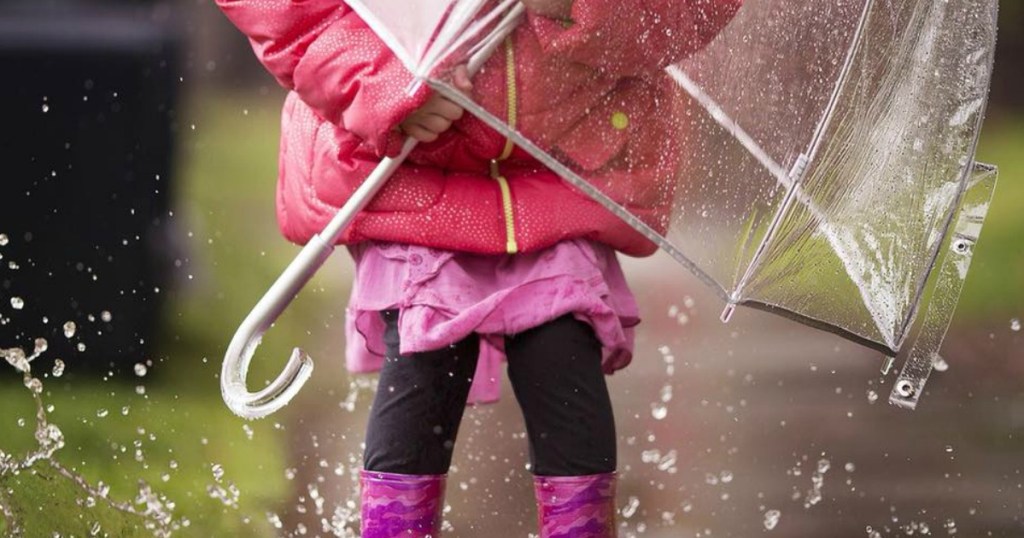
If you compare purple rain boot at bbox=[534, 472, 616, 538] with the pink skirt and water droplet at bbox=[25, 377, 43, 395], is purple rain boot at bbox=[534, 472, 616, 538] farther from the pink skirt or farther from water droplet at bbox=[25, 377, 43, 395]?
water droplet at bbox=[25, 377, 43, 395]

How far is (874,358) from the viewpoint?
355 centimetres

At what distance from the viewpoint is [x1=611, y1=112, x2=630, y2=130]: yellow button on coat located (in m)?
1.60

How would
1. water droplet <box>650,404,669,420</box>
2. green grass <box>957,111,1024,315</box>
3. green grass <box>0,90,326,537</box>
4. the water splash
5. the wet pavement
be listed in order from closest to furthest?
the water splash, green grass <box>0,90,326,537</box>, the wet pavement, water droplet <box>650,404,669,420</box>, green grass <box>957,111,1024,315</box>

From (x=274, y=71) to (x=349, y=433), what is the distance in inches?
55.1

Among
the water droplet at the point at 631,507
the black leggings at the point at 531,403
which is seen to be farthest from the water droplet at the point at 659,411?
the black leggings at the point at 531,403

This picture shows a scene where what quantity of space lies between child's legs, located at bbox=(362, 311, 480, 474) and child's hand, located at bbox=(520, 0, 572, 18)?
45 cm

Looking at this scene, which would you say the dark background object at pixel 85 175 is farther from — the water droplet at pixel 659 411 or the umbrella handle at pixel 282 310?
the umbrella handle at pixel 282 310

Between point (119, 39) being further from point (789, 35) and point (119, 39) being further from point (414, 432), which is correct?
point (789, 35)

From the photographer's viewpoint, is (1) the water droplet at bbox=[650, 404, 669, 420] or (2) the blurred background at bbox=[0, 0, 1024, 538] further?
(1) the water droplet at bbox=[650, 404, 669, 420]

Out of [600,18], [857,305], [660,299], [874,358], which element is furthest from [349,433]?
[600,18]

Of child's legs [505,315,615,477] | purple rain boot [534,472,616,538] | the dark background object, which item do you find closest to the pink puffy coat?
child's legs [505,315,615,477]

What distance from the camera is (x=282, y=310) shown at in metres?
1.83

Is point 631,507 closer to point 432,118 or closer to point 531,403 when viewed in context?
point 531,403

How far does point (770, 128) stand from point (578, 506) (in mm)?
475
